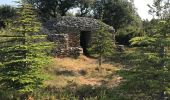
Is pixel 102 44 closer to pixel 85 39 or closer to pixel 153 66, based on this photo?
pixel 85 39

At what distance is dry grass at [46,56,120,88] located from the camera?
18.9 meters

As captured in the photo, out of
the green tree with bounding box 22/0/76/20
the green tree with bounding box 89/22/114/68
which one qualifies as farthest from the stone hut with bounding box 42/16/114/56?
the green tree with bounding box 22/0/76/20

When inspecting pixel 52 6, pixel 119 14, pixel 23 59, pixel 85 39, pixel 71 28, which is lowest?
pixel 85 39

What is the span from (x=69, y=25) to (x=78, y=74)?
788 centimetres

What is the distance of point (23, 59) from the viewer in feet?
48.2

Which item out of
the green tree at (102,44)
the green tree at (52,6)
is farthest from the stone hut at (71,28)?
the green tree at (52,6)

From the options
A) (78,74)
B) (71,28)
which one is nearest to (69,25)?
(71,28)

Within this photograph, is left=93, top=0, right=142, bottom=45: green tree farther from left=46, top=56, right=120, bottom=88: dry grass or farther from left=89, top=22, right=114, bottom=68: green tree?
left=46, top=56, right=120, bottom=88: dry grass

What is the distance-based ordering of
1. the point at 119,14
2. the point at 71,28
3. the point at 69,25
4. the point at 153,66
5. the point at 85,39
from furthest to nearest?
the point at 119,14
the point at 85,39
the point at 71,28
the point at 69,25
the point at 153,66

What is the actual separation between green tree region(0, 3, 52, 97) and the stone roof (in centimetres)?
1248

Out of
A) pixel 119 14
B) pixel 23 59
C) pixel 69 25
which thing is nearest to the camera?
pixel 23 59

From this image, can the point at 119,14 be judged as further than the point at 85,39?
Yes

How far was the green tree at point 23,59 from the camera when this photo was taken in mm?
14695

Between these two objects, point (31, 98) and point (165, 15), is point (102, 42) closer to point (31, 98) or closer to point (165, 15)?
point (31, 98)
